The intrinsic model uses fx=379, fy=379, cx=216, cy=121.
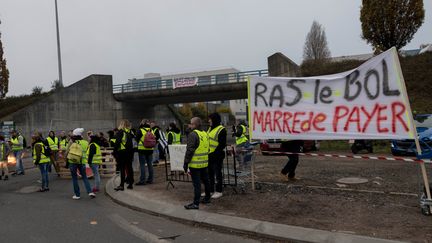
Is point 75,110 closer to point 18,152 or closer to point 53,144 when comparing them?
point 18,152

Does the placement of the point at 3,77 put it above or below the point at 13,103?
above

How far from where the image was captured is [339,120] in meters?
7.36

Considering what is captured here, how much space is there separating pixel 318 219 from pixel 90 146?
5.96 meters

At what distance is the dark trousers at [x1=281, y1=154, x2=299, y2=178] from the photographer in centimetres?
934

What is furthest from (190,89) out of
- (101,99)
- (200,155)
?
(200,155)

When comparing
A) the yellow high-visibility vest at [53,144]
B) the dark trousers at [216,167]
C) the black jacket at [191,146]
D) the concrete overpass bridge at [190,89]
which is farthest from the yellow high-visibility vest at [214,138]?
the concrete overpass bridge at [190,89]

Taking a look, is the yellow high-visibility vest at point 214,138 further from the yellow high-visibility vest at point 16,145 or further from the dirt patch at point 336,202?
the yellow high-visibility vest at point 16,145

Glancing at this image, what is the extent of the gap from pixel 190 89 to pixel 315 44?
20730 millimetres

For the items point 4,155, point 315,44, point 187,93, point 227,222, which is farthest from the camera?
point 315,44

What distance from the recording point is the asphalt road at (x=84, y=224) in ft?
20.0

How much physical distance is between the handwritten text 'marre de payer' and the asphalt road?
2925 mm

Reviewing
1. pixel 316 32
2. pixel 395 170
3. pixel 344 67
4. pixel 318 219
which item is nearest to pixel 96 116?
pixel 344 67

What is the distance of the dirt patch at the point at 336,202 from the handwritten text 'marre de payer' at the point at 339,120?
1.39 metres

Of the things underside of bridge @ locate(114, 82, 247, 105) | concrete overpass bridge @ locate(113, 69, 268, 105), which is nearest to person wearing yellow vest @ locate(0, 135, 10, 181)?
concrete overpass bridge @ locate(113, 69, 268, 105)
